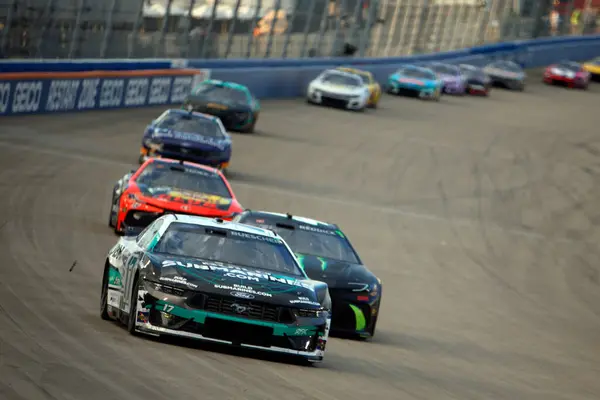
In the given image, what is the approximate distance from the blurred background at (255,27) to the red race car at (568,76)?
463 centimetres

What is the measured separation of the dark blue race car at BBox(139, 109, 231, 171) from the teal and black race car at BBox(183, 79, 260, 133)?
6.65 meters

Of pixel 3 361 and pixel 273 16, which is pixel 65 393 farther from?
pixel 273 16

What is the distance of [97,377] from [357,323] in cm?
488

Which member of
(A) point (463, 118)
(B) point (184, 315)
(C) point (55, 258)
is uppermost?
(B) point (184, 315)

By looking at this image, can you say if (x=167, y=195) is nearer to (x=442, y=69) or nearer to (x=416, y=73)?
(x=416, y=73)

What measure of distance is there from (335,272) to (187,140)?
39.7 feet

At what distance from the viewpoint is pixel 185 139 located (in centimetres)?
2525

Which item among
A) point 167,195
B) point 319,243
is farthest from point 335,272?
point 167,195

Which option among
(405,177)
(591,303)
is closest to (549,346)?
(591,303)

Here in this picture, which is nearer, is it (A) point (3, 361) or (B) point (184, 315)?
(A) point (3, 361)

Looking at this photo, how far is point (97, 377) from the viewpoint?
8.85 metres

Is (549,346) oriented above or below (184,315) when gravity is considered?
below

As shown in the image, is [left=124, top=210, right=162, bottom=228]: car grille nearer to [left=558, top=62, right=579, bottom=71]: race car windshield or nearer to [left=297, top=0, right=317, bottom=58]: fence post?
[left=297, top=0, right=317, bottom=58]: fence post

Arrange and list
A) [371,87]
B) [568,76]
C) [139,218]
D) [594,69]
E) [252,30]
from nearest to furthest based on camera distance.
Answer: [139,218] < [252,30] < [371,87] < [568,76] < [594,69]
